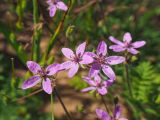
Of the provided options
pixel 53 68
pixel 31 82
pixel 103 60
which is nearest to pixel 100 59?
pixel 103 60

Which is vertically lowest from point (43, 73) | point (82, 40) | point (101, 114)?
point (101, 114)

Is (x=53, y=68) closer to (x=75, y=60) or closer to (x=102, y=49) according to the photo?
(x=75, y=60)

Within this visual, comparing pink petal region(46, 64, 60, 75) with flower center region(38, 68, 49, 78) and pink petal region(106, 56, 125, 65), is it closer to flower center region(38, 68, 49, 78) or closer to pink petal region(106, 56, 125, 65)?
flower center region(38, 68, 49, 78)

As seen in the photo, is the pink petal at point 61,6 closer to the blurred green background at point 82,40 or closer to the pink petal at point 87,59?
the blurred green background at point 82,40

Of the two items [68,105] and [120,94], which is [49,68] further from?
[68,105]

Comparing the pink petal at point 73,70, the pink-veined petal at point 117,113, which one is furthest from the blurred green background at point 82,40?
the pink-veined petal at point 117,113

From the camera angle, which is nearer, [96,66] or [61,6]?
[96,66]

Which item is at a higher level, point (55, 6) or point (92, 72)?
point (55, 6)

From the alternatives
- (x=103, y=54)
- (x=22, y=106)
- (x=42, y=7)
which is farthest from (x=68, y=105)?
(x=103, y=54)
